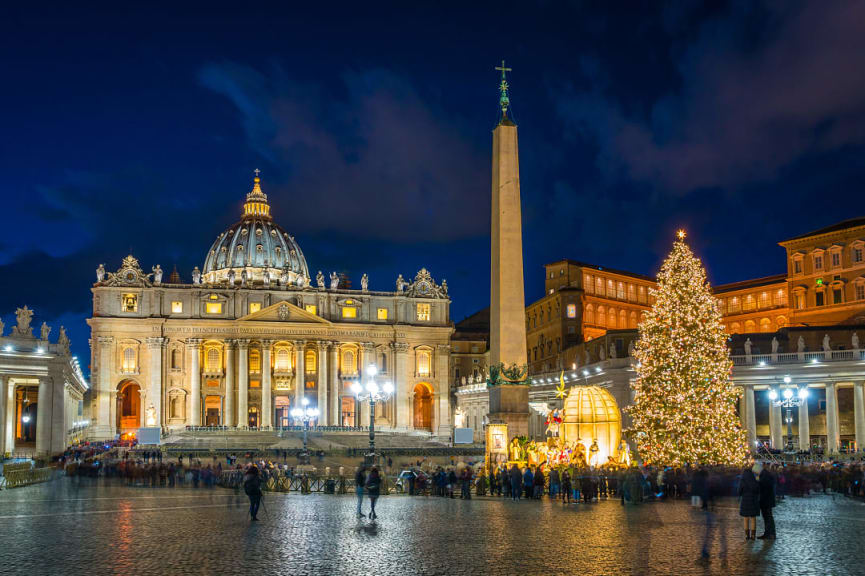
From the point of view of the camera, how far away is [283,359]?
93.2 m

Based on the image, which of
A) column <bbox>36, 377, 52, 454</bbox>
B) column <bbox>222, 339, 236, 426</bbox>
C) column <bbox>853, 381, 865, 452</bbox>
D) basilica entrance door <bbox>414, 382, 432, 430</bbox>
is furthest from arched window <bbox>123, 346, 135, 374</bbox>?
column <bbox>853, 381, 865, 452</bbox>

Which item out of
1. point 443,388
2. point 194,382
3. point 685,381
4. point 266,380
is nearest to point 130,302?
point 194,382

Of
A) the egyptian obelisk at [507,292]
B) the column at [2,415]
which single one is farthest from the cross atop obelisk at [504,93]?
the column at [2,415]

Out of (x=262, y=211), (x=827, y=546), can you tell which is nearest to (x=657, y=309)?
(x=827, y=546)

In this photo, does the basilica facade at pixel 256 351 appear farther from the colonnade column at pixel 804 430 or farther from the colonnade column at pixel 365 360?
the colonnade column at pixel 804 430

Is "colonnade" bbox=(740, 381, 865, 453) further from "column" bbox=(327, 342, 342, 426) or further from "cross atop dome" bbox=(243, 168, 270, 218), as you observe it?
"cross atop dome" bbox=(243, 168, 270, 218)

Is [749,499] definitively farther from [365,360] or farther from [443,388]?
[443,388]

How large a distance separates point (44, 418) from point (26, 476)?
16.7 metres

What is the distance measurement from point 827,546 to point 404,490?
1774 cm

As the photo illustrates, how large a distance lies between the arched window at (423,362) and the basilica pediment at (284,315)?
10.8m

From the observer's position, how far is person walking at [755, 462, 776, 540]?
15.6 meters

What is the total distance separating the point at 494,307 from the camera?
2836 cm

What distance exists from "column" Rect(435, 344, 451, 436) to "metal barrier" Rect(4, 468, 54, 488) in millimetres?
59411

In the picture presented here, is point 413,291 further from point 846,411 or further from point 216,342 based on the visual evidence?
point 846,411
